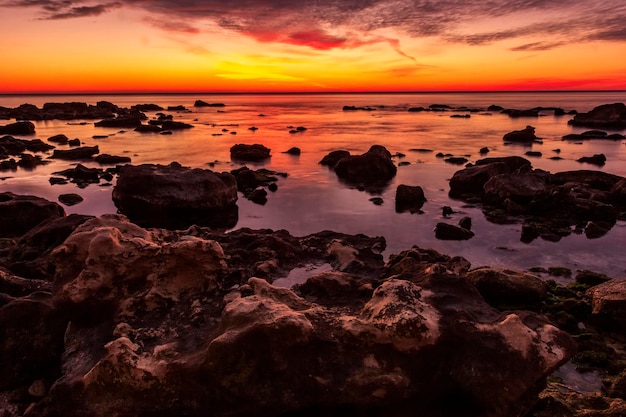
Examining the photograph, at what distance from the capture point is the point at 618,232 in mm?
17672

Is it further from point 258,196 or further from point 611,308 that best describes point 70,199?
point 611,308

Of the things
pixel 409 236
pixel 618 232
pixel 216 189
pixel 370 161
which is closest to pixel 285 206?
pixel 216 189

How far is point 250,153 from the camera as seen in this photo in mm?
37938

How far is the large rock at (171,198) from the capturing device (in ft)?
64.0

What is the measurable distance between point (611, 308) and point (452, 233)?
24.0 ft

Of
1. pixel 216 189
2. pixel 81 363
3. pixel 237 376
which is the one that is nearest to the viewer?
pixel 237 376

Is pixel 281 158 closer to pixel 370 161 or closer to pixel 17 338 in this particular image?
pixel 370 161

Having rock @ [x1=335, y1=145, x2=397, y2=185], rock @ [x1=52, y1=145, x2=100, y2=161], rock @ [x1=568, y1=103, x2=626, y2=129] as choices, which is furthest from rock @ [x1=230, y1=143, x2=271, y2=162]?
rock @ [x1=568, y1=103, x2=626, y2=129]

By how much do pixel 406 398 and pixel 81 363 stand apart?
4927 mm

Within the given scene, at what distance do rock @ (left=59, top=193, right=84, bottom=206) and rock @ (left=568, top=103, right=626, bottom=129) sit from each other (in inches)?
2978

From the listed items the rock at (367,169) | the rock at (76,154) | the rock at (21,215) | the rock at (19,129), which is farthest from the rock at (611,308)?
the rock at (19,129)

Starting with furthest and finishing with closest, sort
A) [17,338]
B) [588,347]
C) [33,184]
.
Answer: [33,184]
[588,347]
[17,338]

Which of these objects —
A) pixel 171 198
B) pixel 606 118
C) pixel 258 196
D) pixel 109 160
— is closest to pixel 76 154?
pixel 109 160

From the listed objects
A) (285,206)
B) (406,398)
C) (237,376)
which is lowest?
(285,206)
